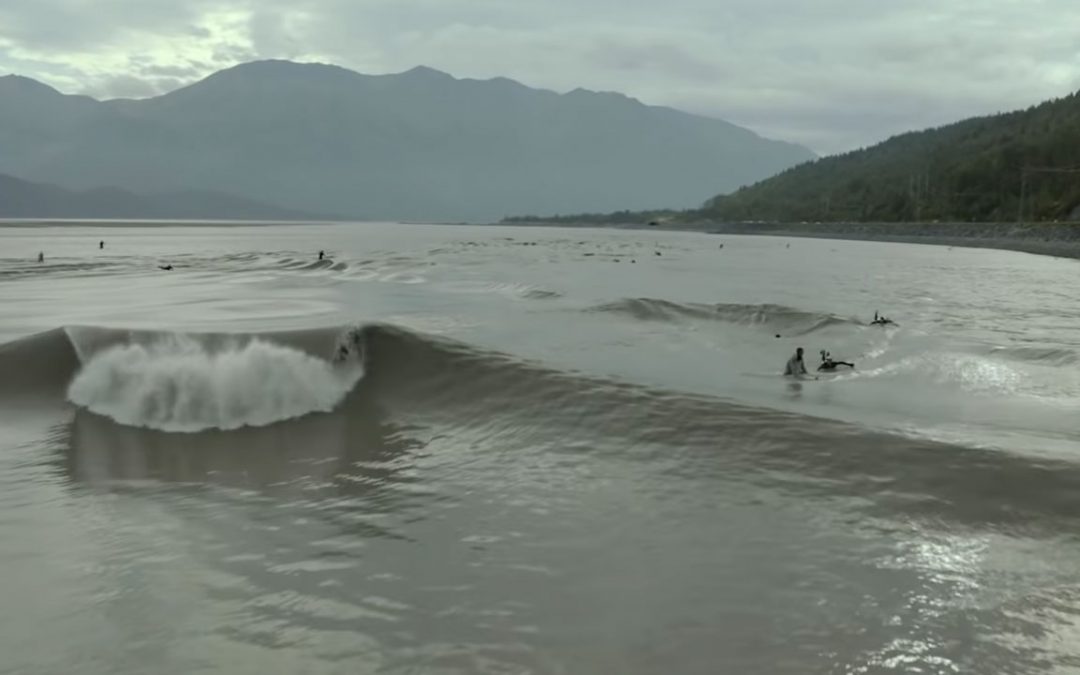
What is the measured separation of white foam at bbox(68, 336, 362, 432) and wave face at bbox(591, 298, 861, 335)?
13.7 m

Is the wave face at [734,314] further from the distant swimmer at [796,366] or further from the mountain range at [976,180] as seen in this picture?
the mountain range at [976,180]

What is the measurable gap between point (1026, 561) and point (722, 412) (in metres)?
5.07

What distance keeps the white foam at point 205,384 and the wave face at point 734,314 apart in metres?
13.7

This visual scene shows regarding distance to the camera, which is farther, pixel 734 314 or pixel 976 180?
pixel 976 180

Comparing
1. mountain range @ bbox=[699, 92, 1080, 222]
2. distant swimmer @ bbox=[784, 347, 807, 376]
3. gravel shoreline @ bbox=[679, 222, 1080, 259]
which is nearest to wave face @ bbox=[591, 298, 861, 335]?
distant swimmer @ bbox=[784, 347, 807, 376]

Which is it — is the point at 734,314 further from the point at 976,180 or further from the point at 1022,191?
the point at 976,180

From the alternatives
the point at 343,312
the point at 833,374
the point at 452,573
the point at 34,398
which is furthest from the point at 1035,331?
the point at 34,398

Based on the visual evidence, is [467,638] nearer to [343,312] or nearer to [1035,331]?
[343,312]

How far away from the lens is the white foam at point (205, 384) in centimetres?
1273

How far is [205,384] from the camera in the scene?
1342cm

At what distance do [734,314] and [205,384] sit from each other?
725 inches

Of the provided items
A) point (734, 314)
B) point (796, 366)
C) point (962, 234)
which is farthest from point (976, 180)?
point (796, 366)

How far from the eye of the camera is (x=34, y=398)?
13.8 m

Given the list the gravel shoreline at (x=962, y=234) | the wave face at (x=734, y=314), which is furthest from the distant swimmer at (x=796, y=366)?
the gravel shoreline at (x=962, y=234)
